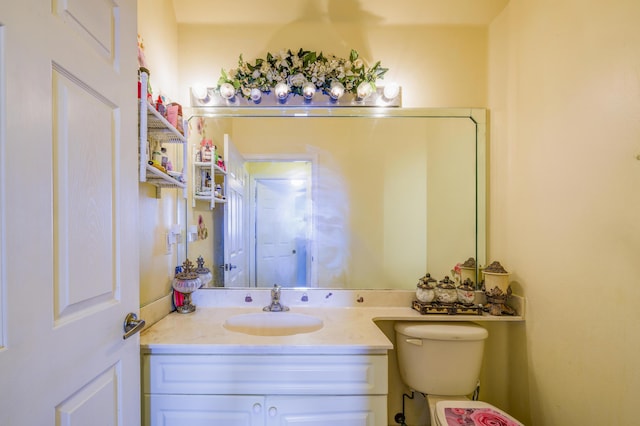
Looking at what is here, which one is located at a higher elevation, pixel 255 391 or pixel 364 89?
pixel 364 89

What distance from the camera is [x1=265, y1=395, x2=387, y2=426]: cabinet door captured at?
1118 mm

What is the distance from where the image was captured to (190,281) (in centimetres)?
147

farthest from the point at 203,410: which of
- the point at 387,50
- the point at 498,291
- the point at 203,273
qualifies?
the point at 387,50

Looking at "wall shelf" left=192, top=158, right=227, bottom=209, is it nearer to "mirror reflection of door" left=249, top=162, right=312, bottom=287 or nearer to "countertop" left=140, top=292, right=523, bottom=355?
"mirror reflection of door" left=249, top=162, right=312, bottom=287

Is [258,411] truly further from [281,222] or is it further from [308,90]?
[308,90]

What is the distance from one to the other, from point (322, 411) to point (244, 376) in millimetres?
340

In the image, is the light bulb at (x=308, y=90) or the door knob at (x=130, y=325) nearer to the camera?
the door knob at (x=130, y=325)

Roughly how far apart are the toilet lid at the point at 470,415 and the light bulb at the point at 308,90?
5.58 feet

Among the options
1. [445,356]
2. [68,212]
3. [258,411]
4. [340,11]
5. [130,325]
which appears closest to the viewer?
[68,212]

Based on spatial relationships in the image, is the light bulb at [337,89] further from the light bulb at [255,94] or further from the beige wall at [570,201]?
the beige wall at [570,201]

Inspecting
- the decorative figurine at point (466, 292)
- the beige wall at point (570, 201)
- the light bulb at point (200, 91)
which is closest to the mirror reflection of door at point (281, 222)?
the light bulb at point (200, 91)

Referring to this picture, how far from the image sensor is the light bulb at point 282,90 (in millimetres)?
1624

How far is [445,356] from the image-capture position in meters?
1.43

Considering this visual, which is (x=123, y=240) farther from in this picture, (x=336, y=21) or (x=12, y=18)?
(x=336, y=21)
